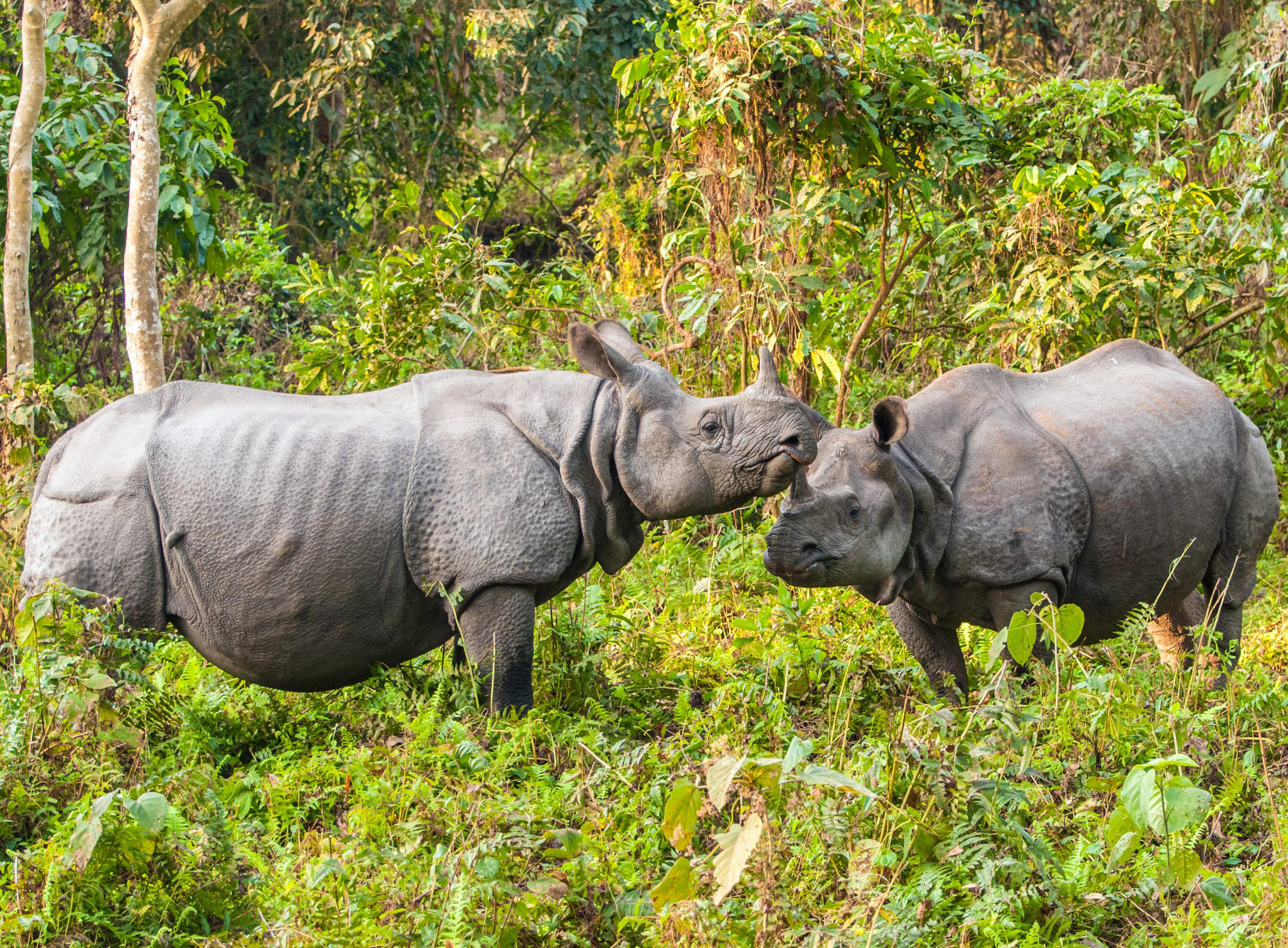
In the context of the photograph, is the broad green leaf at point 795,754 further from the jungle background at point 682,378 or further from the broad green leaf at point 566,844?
the broad green leaf at point 566,844

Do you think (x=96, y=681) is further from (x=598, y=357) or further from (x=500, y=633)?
(x=598, y=357)

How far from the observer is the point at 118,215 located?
8875mm

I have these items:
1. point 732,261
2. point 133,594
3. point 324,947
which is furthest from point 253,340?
point 324,947

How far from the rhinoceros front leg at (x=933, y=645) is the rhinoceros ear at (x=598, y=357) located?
149 cm

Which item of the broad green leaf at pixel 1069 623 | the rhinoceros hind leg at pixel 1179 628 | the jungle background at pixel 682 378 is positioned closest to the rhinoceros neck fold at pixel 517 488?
the jungle background at pixel 682 378

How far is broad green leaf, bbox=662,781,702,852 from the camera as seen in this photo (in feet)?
10.7

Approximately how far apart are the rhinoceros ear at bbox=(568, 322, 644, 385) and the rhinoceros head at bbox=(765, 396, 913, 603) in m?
0.70

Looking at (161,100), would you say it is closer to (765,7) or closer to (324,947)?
(765,7)

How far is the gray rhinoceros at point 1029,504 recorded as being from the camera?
16.3 ft

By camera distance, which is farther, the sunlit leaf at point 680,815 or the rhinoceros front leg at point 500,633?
the rhinoceros front leg at point 500,633

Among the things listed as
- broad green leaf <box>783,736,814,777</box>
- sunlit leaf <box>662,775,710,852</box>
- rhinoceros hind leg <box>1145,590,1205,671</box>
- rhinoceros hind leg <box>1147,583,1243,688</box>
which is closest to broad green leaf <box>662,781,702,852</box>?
sunlit leaf <box>662,775,710,852</box>

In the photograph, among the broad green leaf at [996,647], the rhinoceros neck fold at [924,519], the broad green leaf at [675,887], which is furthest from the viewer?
the rhinoceros neck fold at [924,519]

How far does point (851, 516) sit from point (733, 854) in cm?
Answer: 199

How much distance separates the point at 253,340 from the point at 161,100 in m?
2.89
